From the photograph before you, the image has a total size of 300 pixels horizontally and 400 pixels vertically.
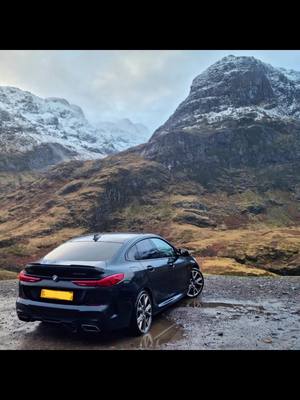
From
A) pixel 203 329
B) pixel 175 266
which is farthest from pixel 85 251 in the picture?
pixel 203 329

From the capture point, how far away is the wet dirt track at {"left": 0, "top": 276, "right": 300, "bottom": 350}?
7199 millimetres

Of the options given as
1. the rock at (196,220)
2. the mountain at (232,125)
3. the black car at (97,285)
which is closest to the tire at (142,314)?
the black car at (97,285)

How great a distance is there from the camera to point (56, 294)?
6.93 meters

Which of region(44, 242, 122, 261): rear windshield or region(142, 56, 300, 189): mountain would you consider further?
region(142, 56, 300, 189): mountain

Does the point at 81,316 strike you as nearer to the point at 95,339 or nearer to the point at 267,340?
the point at 95,339

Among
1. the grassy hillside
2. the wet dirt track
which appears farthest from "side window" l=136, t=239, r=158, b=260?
the grassy hillside

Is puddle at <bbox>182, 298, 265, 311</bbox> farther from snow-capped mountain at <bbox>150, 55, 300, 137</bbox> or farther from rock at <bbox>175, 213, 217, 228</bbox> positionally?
snow-capped mountain at <bbox>150, 55, 300, 137</bbox>

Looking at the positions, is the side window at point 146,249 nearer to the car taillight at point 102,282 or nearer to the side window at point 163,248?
the side window at point 163,248
